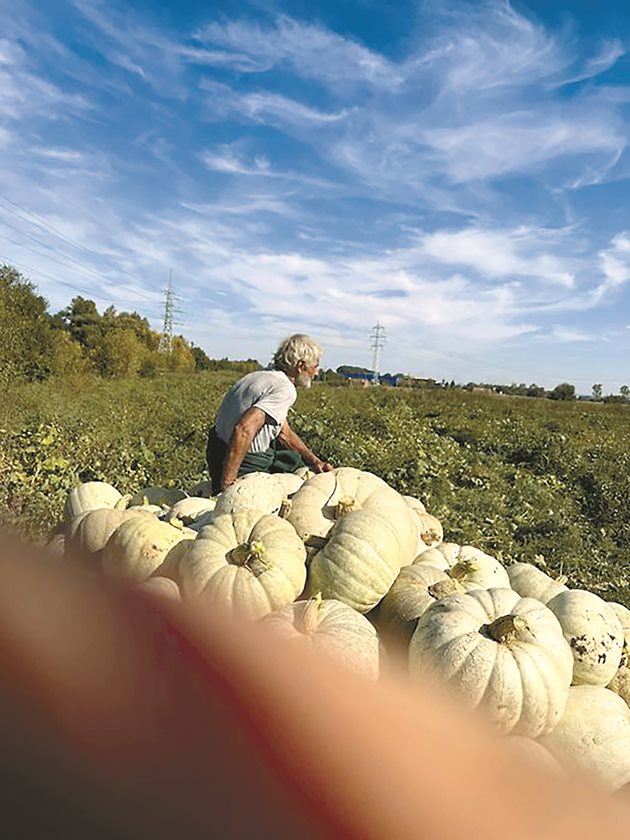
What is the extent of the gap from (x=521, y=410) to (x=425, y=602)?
2107 centimetres

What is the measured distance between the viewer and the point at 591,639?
2.25m

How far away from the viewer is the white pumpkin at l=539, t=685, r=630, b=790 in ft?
6.33

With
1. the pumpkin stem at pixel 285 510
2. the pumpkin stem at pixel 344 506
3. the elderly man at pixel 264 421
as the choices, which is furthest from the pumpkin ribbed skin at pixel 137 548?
the elderly man at pixel 264 421

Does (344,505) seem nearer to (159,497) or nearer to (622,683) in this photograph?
(622,683)

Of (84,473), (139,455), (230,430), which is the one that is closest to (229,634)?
(230,430)

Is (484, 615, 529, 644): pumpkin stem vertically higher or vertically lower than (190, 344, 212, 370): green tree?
lower

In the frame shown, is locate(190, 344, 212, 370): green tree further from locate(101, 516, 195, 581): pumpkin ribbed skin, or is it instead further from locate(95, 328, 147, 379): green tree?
locate(101, 516, 195, 581): pumpkin ribbed skin

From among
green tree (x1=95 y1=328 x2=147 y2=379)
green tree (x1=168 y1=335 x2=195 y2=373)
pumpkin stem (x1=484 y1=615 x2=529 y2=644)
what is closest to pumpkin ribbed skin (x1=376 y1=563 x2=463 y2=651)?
pumpkin stem (x1=484 y1=615 x2=529 y2=644)

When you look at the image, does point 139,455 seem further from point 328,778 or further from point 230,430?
point 328,778

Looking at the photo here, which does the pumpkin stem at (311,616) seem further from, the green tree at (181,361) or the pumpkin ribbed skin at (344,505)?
the green tree at (181,361)

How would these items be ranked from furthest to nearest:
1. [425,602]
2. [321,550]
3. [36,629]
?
[321,550] < [425,602] < [36,629]

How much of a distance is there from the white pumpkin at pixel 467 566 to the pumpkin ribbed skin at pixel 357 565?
0.78 feet

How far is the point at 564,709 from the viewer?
79.3 inches

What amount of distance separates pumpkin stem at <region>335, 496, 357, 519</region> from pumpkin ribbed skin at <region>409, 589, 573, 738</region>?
2.22ft
